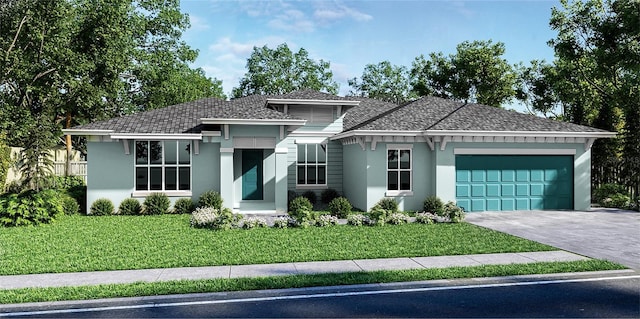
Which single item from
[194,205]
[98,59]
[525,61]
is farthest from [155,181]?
[525,61]

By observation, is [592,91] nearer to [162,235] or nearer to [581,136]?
[581,136]

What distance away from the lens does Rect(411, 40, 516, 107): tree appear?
37281 mm

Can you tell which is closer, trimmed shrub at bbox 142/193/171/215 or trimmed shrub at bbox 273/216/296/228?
trimmed shrub at bbox 273/216/296/228

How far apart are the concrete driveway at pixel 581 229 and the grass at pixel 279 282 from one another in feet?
5.28

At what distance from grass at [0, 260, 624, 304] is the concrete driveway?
5.28 feet

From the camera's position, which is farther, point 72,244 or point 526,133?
point 526,133

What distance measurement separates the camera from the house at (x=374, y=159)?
17.9 metres

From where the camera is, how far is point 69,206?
57.7 ft

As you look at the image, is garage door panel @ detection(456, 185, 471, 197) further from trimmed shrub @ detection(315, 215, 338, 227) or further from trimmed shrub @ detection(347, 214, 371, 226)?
trimmed shrub @ detection(315, 215, 338, 227)

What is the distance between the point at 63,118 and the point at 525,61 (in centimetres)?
3620

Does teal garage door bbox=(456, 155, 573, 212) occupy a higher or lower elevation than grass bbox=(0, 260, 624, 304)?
higher

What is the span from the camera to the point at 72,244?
11516mm

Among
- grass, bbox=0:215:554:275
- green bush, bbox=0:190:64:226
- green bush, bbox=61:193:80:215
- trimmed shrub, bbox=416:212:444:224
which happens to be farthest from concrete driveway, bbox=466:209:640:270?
green bush, bbox=61:193:80:215

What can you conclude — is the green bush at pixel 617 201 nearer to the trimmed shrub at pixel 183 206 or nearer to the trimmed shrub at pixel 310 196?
the trimmed shrub at pixel 310 196
